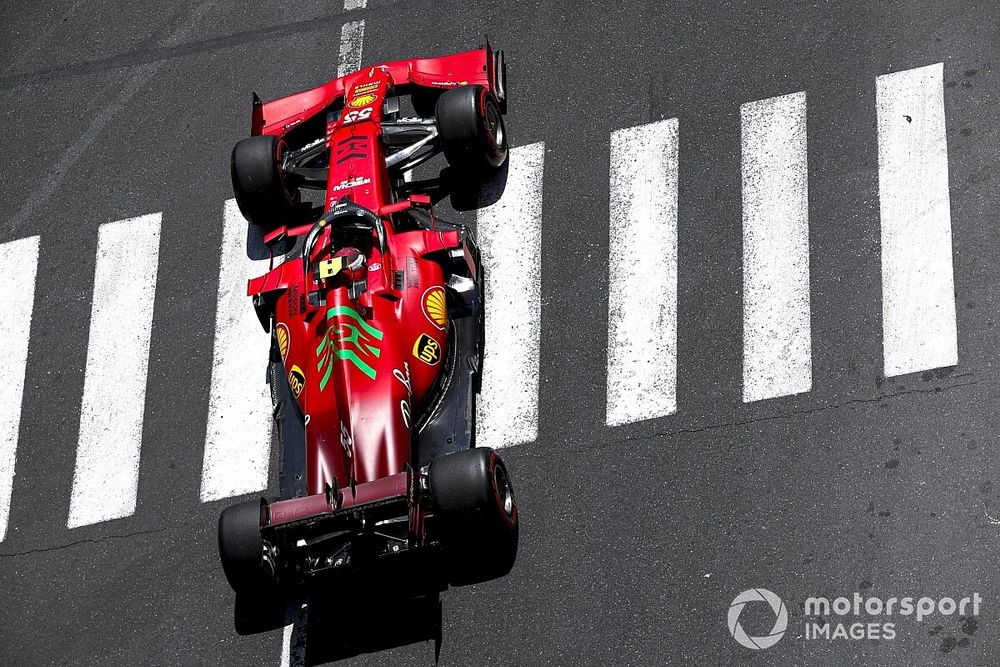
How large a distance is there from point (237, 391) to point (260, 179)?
2004 mm

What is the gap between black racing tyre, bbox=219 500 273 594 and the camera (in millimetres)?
12641

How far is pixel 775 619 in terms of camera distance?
1272 cm

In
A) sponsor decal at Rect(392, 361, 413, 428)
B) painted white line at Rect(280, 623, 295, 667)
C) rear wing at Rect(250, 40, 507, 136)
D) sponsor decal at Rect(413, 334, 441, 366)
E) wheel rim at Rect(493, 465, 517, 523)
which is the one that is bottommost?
painted white line at Rect(280, 623, 295, 667)

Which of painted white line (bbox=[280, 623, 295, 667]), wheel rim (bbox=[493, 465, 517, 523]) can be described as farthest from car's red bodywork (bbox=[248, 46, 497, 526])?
painted white line (bbox=[280, 623, 295, 667])

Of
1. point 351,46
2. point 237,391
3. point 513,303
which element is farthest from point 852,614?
point 351,46

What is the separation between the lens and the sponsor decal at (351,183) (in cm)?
1459

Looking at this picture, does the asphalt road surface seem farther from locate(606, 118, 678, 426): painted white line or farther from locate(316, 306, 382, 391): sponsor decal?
locate(316, 306, 382, 391): sponsor decal

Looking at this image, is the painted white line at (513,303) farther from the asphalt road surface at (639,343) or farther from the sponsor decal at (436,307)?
the sponsor decal at (436,307)

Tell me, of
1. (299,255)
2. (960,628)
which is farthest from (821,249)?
(299,255)

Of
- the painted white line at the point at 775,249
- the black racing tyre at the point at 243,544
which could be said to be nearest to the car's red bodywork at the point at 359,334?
the black racing tyre at the point at 243,544

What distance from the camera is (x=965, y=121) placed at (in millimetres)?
14719

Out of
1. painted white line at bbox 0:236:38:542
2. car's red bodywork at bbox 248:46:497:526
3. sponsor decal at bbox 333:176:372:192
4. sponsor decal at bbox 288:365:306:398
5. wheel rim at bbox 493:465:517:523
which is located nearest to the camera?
wheel rim at bbox 493:465:517:523

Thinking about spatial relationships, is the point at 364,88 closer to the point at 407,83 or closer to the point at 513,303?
the point at 407,83

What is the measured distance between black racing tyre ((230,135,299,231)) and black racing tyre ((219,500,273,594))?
359cm
